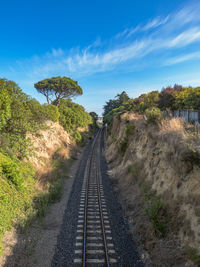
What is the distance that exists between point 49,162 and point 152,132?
12394mm

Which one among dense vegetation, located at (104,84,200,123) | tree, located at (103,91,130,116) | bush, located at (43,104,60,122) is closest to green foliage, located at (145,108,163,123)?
dense vegetation, located at (104,84,200,123)

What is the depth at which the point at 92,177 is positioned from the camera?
18.1m

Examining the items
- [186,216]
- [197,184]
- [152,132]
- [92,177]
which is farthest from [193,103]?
[92,177]

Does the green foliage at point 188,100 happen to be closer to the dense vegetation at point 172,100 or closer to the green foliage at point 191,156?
the dense vegetation at point 172,100

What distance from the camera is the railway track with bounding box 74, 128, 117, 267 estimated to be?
731 cm

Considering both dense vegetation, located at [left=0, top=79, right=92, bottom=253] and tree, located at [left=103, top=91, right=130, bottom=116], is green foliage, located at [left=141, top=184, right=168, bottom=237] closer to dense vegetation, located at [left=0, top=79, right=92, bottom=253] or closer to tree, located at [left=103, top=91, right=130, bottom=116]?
dense vegetation, located at [left=0, top=79, right=92, bottom=253]

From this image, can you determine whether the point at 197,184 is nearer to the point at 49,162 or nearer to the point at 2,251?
the point at 2,251

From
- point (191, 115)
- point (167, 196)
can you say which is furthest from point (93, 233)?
point (191, 115)

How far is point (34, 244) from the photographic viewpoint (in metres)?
8.16

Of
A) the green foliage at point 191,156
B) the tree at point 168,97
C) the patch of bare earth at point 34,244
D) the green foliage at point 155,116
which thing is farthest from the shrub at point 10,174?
the tree at point 168,97

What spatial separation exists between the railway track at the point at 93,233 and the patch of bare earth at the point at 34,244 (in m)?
1.35

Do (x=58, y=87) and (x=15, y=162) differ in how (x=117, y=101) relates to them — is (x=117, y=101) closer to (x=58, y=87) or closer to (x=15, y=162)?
(x=58, y=87)

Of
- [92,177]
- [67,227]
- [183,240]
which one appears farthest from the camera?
[92,177]

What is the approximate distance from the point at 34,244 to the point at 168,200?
7.38 meters
